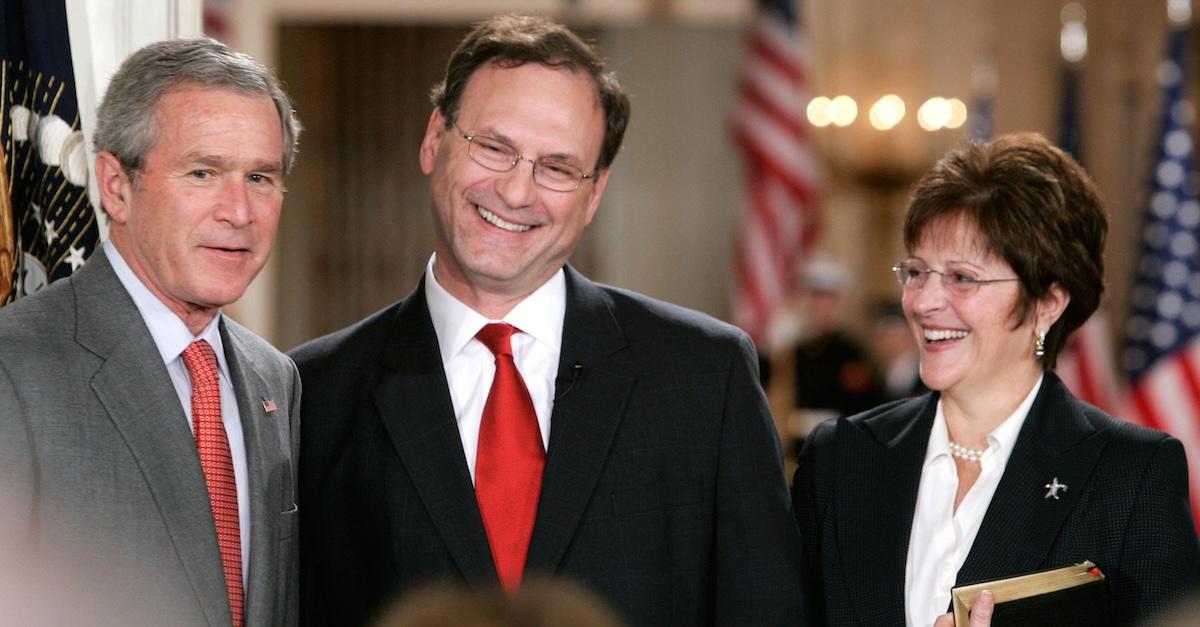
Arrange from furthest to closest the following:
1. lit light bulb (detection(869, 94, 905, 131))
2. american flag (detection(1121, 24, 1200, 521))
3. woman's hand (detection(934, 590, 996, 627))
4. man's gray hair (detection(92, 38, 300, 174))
A: lit light bulb (detection(869, 94, 905, 131)), american flag (detection(1121, 24, 1200, 521)), woman's hand (detection(934, 590, 996, 627)), man's gray hair (detection(92, 38, 300, 174))

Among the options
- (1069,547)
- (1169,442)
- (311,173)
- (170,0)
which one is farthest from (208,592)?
(311,173)

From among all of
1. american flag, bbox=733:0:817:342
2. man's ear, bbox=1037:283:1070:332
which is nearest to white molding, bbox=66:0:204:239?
man's ear, bbox=1037:283:1070:332

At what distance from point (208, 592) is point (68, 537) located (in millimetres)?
224

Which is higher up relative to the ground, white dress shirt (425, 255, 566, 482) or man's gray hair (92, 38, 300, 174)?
man's gray hair (92, 38, 300, 174)

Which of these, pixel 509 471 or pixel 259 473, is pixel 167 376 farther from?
pixel 509 471

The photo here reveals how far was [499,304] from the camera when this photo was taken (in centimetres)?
251

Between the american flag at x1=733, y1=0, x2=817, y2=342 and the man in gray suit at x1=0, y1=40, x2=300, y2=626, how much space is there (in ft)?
22.4

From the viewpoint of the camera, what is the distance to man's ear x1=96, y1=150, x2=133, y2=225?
208cm

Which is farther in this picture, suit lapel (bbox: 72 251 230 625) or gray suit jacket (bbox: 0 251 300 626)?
suit lapel (bbox: 72 251 230 625)

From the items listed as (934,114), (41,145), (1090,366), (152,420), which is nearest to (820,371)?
(1090,366)

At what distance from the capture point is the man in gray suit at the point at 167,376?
186 centimetres

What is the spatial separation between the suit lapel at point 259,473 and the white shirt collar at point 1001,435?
1253 mm

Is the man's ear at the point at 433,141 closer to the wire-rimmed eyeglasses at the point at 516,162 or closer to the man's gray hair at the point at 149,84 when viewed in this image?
the wire-rimmed eyeglasses at the point at 516,162

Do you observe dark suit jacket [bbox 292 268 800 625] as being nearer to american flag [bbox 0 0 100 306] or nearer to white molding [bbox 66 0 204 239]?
american flag [bbox 0 0 100 306]
